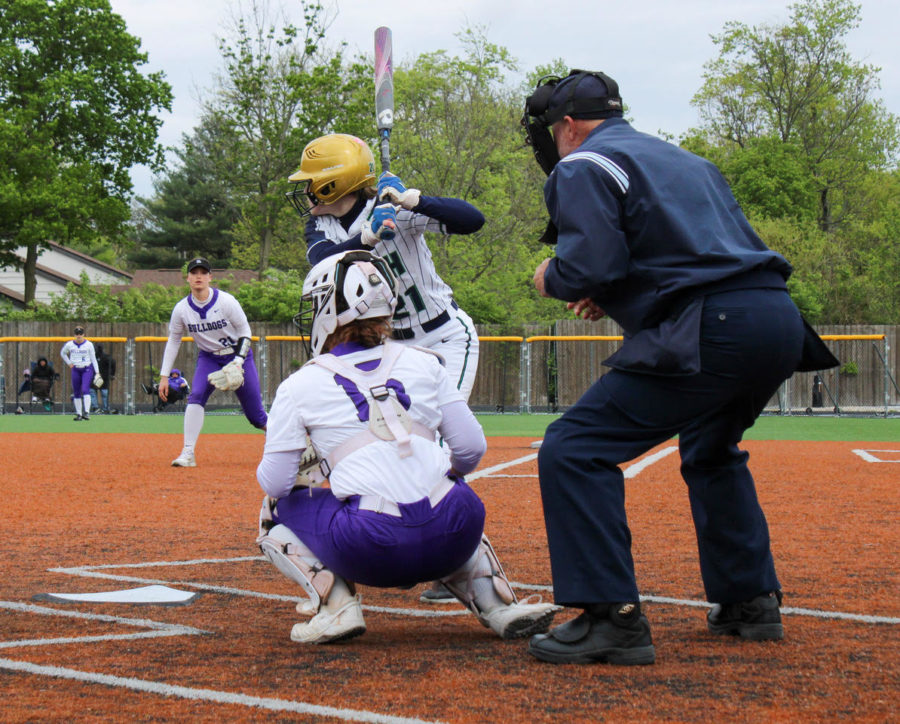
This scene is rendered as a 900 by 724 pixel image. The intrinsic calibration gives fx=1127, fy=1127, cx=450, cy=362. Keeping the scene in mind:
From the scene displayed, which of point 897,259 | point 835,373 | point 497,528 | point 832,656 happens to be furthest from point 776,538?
point 897,259

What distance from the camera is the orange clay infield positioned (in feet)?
10.9

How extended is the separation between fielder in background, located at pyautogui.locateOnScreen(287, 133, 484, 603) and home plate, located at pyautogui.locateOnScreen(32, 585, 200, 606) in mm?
1641

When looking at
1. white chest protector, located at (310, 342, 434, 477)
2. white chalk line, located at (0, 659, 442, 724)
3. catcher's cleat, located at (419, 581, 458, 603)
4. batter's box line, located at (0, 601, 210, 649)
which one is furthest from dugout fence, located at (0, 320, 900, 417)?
white chalk line, located at (0, 659, 442, 724)

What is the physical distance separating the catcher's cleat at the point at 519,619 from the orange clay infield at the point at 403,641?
0.17 feet

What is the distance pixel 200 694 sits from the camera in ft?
11.3

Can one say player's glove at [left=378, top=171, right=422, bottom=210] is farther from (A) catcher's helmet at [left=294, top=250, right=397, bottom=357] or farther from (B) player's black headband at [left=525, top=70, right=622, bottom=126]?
(B) player's black headband at [left=525, top=70, right=622, bottom=126]

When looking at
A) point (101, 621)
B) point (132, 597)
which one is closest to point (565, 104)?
point (101, 621)

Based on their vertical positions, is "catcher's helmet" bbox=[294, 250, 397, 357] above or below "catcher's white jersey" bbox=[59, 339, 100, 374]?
above

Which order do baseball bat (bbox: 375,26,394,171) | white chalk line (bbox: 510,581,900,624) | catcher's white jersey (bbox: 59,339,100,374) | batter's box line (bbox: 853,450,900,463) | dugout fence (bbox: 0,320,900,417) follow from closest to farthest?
1. white chalk line (bbox: 510,581,900,624)
2. baseball bat (bbox: 375,26,394,171)
3. batter's box line (bbox: 853,450,900,463)
4. catcher's white jersey (bbox: 59,339,100,374)
5. dugout fence (bbox: 0,320,900,417)

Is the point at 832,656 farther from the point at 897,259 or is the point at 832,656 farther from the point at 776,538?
the point at 897,259

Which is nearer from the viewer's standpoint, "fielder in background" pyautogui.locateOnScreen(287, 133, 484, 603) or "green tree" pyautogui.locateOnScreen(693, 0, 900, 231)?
"fielder in background" pyautogui.locateOnScreen(287, 133, 484, 603)

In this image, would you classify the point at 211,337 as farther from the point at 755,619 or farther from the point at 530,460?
the point at 755,619

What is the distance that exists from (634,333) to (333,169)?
2259 mm

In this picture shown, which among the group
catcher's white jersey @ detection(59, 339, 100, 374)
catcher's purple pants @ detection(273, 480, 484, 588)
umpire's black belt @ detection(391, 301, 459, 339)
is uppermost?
umpire's black belt @ detection(391, 301, 459, 339)
